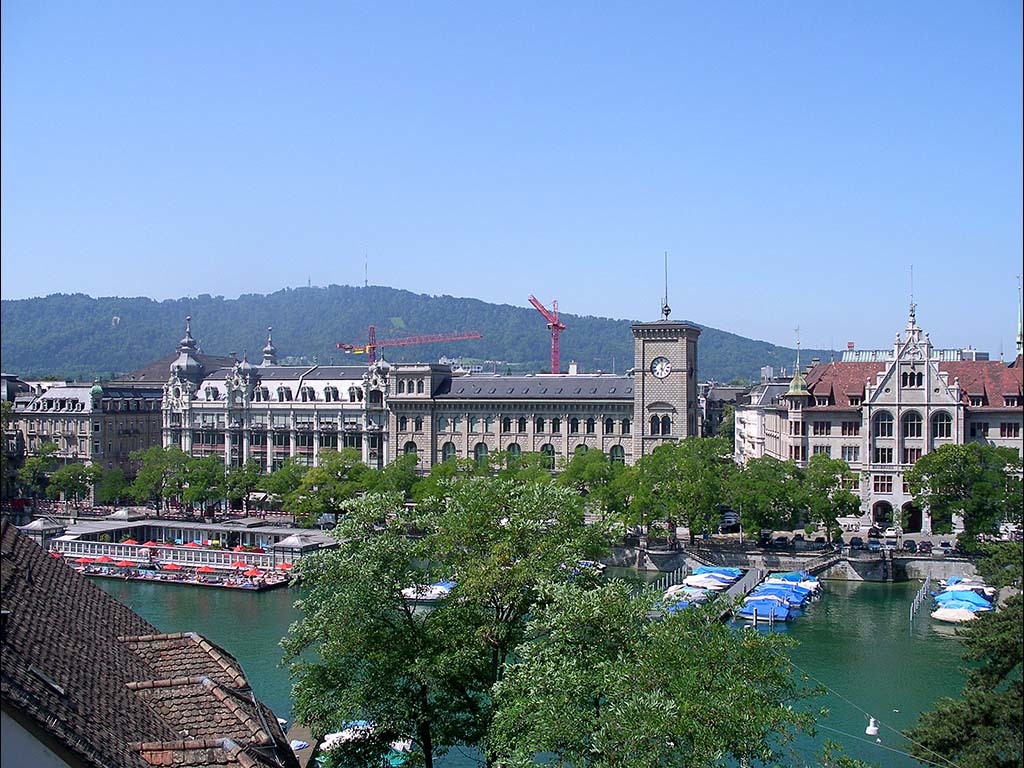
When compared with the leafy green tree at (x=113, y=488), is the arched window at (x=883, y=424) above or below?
above

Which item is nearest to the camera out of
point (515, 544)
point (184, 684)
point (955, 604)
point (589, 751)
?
point (184, 684)

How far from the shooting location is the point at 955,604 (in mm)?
49156

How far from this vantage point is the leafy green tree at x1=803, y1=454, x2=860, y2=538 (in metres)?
62.1

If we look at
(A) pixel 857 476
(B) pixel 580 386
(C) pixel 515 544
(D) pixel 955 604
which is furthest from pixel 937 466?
(C) pixel 515 544

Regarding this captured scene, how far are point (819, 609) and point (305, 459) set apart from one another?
5466 cm

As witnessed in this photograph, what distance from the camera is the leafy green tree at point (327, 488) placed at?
73.3 m

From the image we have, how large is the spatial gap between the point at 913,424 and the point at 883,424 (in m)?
1.79

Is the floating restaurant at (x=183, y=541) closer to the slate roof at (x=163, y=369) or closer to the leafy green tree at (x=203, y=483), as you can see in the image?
the leafy green tree at (x=203, y=483)

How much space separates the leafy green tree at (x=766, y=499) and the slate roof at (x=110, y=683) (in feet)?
159

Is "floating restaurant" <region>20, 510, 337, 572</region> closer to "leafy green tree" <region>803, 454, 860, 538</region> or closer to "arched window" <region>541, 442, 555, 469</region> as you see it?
"arched window" <region>541, 442, 555, 469</region>

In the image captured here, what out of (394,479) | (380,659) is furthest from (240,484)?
(380,659)

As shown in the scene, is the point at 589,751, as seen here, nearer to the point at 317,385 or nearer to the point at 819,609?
the point at 819,609

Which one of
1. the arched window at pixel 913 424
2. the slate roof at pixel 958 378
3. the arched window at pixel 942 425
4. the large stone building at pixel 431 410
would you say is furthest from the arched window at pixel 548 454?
the arched window at pixel 942 425

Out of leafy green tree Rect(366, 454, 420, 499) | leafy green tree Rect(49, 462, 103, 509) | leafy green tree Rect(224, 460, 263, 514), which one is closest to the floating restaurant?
leafy green tree Rect(224, 460, 263, 514)
